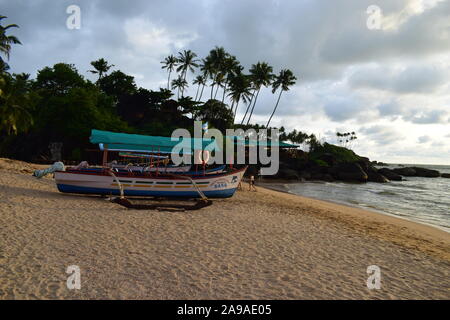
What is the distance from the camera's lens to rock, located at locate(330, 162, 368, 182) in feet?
155

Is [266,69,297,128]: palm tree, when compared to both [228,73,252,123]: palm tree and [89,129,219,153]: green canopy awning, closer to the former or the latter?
[228,73,252,123]: palm tree

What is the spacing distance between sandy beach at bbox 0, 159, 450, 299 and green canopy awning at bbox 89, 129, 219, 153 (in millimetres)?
3259

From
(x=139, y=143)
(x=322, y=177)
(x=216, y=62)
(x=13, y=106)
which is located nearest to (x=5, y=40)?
(x=13, y=106)

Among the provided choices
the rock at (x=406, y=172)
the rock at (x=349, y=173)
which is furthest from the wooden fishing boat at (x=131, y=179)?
the rock at (x=406, y=172)

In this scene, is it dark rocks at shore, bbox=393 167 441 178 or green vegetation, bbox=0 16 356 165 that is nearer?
green vegetation, bbox=0 16 356 165

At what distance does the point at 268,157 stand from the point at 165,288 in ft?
154

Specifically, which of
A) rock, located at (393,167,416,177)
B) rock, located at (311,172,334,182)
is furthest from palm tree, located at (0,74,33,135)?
rock, located at (393,167,416,177)

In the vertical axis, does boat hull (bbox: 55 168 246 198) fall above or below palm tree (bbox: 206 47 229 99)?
below

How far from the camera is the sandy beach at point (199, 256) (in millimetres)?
5023

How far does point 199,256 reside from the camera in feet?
21.6

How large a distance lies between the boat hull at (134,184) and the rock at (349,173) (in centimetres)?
4033
